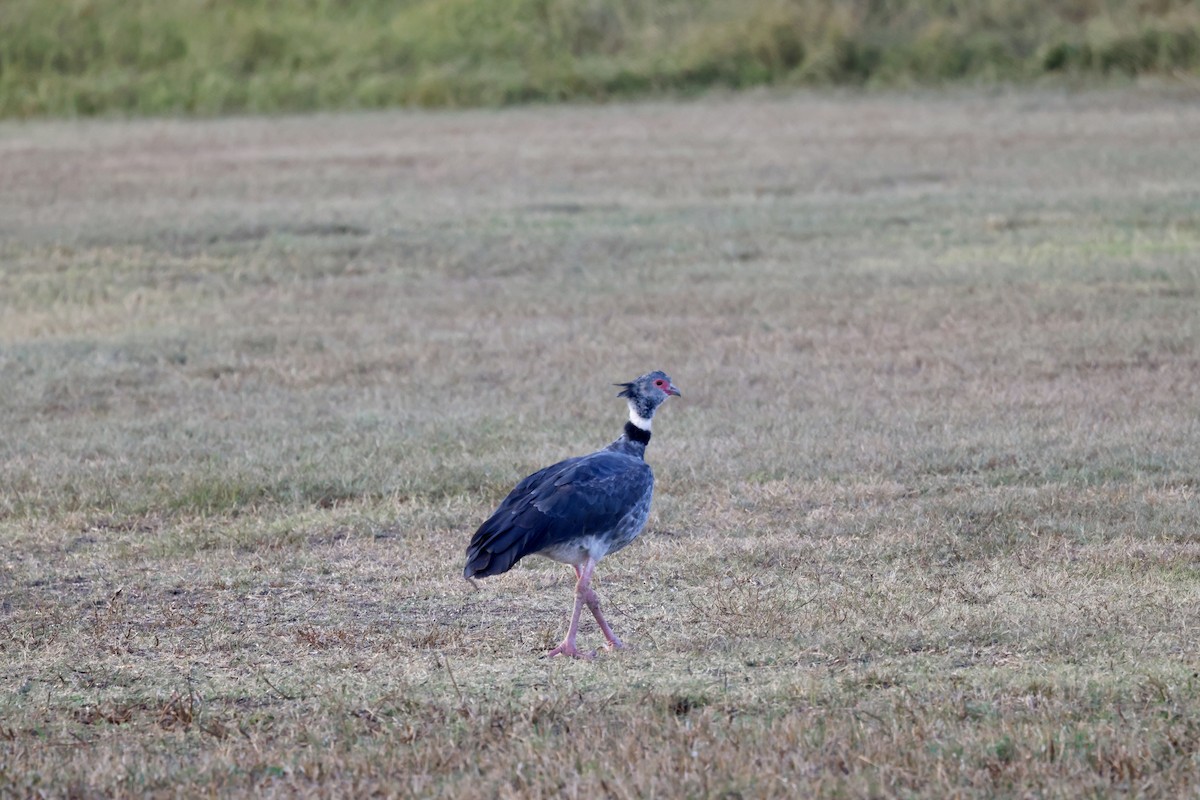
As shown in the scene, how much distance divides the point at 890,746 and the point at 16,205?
19289 mm

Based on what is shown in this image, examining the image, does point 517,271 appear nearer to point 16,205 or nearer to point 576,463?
point 16,205

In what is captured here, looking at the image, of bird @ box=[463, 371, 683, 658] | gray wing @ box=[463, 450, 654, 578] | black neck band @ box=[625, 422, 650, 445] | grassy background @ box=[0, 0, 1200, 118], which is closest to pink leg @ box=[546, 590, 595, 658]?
bird @ box=[463, 371, 683, 658]

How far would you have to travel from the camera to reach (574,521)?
650 cm

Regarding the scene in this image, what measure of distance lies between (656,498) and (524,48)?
32846 millimetres

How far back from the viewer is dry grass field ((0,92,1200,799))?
5.30 meters

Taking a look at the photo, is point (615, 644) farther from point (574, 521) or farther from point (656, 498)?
point (656, 498)

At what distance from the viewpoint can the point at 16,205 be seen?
22141 millimetres

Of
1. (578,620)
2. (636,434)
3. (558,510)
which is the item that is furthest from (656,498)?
(558,510)

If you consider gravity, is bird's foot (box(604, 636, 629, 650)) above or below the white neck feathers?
below

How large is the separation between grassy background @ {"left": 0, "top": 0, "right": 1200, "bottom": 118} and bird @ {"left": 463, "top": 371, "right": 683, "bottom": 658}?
96.0 feet

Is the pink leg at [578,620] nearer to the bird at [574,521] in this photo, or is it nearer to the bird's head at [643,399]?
→ the bird at [574,521]

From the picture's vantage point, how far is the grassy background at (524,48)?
3578 centimetres

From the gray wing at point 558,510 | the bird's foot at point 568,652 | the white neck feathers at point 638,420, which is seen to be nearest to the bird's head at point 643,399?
the white neck feathers at point 638,420

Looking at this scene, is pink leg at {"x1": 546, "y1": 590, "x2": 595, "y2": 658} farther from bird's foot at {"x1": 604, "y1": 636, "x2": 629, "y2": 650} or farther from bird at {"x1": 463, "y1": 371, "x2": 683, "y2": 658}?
bird's foot at {"x1": 604, "y1": 636, "x2": 629, "y2": 650}
